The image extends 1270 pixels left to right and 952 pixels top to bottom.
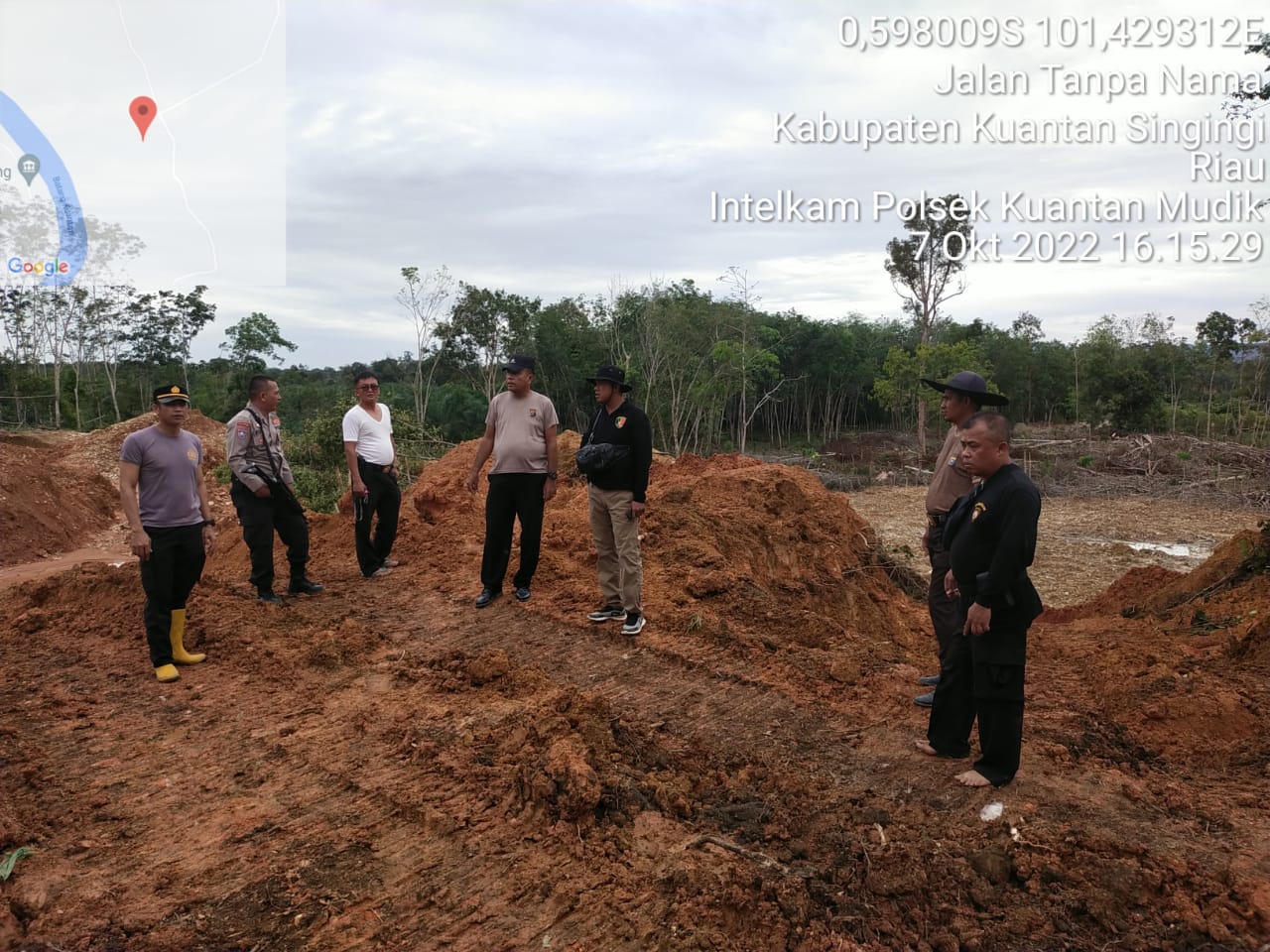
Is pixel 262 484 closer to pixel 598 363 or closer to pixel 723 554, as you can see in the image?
pixel 723 554

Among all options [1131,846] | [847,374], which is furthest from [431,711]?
[847,374]

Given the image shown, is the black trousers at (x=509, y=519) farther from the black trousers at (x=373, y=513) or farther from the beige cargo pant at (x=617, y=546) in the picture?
the black trousers at (x=373, y=513)

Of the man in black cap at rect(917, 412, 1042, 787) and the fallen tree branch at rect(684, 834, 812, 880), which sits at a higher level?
the man in black cap at rect(917, 412, 1042, 787)

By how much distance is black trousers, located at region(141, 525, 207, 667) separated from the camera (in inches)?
172

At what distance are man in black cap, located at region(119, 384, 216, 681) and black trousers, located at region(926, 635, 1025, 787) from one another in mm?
4017

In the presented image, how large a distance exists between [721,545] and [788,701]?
3.35 metres

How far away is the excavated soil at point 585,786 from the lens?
2.38 metres

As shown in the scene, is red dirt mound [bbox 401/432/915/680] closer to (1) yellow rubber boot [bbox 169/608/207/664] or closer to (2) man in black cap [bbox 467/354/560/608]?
(2) man in black cap [bbox 467/354/560/608]

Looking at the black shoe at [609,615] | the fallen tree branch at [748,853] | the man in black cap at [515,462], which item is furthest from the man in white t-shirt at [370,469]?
the fallen tree branch at [748,853]

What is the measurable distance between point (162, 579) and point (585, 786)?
293 cm

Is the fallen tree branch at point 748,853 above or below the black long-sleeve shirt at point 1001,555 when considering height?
below

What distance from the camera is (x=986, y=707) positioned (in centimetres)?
324

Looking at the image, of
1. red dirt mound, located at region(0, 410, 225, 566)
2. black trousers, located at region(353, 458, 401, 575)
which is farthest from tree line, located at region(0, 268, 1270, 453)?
black trousers, located at region(353, 458, 401, 575)

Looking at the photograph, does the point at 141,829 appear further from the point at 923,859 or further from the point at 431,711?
the point at 923,859
